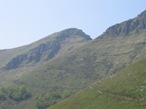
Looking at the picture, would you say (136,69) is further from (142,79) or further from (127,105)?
(127,105)

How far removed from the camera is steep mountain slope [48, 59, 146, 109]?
128 meters

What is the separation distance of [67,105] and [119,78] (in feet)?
97.0

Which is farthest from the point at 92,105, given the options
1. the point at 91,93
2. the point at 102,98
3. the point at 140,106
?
the point at 140,106

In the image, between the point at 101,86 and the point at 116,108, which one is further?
the point at 101,86

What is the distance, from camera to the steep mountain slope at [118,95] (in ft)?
419

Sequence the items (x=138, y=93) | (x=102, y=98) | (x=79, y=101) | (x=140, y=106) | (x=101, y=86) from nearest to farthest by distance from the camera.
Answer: (x=140, y=106) < (x=138, y=93) < (x=102, y=98) < (x=79, y=101) < (x=101, y=86)

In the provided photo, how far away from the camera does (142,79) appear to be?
146250mm

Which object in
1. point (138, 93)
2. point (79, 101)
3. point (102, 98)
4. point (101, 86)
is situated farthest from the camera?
point (101, 86)

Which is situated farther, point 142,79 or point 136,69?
point 136,69

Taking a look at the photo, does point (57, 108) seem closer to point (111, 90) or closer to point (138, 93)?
point (111, 90)

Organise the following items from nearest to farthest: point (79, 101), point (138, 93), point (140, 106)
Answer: point (140, 106) → point (138, 93) → point (79, 101)

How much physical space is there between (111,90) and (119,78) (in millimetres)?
16029

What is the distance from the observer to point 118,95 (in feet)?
457

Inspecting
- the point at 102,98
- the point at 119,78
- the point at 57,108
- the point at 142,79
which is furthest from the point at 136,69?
the point at 57,108
